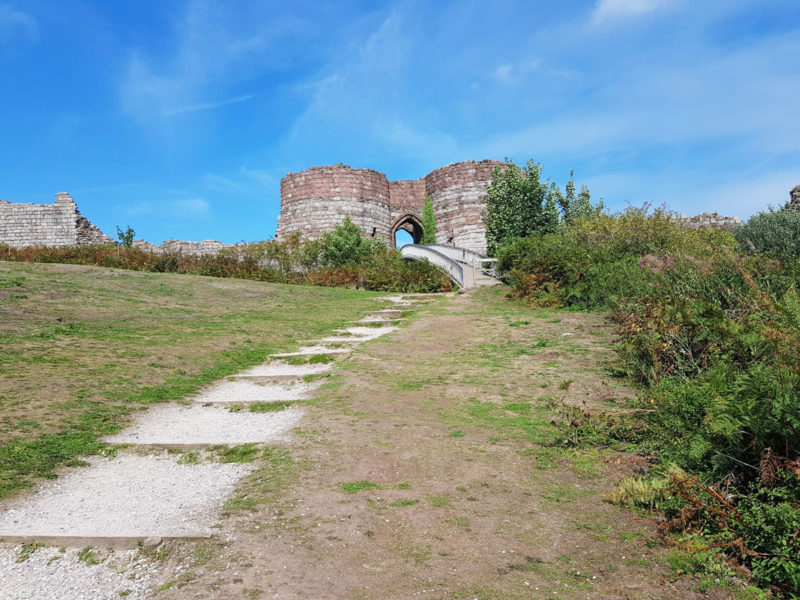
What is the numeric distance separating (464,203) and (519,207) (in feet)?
25.1

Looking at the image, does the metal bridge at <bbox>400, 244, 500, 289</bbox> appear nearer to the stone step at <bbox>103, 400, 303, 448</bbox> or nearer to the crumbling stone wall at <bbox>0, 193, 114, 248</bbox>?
the stone step at <bbox>103, 400, 303, 448</bbox>

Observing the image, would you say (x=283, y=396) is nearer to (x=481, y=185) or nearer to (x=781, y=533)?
(x=781, y=533)

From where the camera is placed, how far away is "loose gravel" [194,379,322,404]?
7.39 meters

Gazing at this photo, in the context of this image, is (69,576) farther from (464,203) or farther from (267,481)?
(464,203)

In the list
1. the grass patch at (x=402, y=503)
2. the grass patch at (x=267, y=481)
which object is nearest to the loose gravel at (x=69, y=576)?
the grass patch at (x=267, y=481)

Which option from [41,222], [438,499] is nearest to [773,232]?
[438,499]

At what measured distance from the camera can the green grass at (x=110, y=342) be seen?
5.90 m

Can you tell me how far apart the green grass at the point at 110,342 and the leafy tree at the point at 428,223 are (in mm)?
21797

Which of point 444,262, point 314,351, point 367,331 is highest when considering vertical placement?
point 444,262

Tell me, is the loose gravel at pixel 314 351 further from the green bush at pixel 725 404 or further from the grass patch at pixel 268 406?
the green bush at pixel 725 404

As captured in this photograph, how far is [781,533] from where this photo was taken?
3137 millimetres

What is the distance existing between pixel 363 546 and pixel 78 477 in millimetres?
3081

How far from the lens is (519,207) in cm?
3152

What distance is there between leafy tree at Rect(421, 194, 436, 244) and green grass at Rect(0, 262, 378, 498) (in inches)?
858
